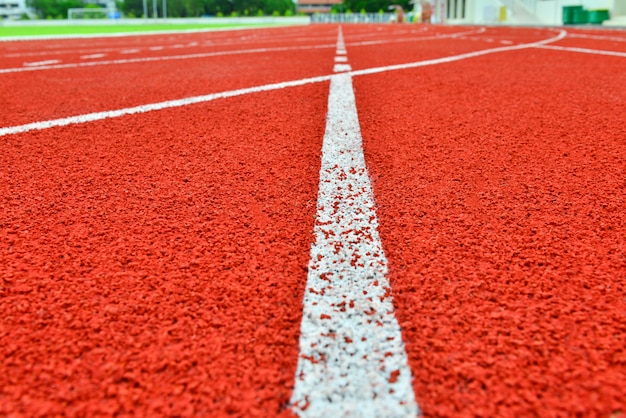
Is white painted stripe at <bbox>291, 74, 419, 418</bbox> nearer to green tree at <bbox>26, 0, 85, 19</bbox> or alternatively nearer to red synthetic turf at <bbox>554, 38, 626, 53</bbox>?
red synthetic turf at <bbox>554, 38, 626, 53</bbox>

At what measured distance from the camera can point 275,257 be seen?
154cm

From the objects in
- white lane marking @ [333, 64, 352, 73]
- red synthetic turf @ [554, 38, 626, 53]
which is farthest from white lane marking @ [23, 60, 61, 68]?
red synthetic turf @ [554, 38, 626, 53]

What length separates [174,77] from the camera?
543cm

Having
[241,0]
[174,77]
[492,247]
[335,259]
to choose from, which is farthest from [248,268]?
[241,0]

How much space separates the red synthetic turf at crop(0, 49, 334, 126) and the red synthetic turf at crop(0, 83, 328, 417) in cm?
118

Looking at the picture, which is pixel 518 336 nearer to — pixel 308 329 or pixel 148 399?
pixel 308 329

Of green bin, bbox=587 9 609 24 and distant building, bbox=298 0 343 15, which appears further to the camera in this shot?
distant building, bbox=298 0 343 15

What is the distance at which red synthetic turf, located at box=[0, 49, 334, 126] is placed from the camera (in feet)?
12.5

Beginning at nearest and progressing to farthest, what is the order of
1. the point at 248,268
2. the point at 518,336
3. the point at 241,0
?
the point at 518,336
the point at 248,268
the point at 241,0

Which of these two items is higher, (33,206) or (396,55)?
(396,55)

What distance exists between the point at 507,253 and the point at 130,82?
454 centimetres

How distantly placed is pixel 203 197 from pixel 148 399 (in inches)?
43.9

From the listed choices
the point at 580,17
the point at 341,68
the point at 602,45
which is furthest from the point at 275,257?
the point at 580,17

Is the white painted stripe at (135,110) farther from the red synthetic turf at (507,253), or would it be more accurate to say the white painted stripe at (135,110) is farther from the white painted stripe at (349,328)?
the white painted stripe at (349,328)
